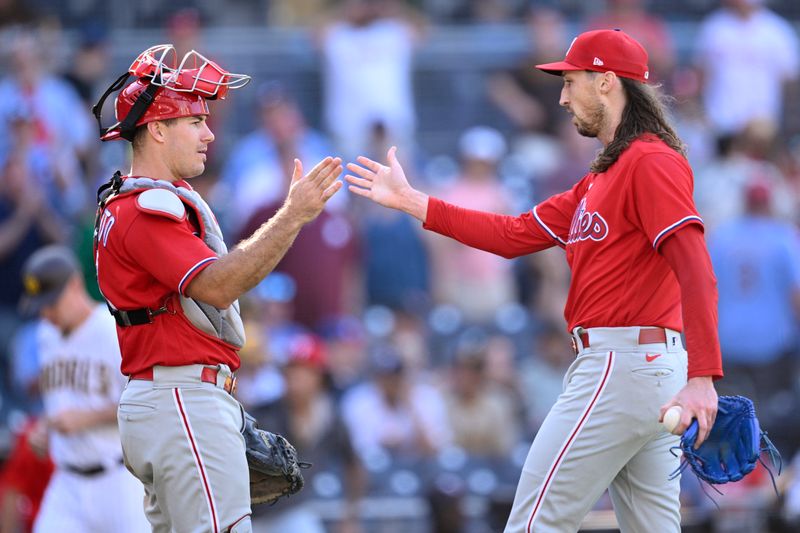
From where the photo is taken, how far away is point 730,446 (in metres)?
5.11

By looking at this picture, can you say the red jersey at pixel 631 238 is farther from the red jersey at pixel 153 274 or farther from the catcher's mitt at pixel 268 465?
the red jersey at pixel 153 274

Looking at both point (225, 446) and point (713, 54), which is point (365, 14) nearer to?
point (713, 54)

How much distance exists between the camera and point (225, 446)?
511cm

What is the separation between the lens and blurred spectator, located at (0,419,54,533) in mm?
8086

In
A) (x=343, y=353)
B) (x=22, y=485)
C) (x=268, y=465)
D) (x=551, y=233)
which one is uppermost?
(x=551, y=233)

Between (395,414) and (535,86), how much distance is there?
4.05 metres

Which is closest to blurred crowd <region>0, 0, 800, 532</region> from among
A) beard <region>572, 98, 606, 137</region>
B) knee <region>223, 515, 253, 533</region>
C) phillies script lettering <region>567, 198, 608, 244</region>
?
knee <region>223, 515, 253, 533</region>

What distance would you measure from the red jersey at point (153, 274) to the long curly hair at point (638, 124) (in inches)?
63.2

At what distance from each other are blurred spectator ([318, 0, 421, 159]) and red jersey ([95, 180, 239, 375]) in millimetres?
7478

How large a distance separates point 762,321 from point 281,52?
18.3 feet

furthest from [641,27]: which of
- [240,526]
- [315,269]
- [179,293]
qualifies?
[240,526]

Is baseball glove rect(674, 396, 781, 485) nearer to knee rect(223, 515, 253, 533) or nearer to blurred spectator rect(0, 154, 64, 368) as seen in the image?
knee rect(223, 515, 253, 533)

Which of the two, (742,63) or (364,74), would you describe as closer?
(364,74)

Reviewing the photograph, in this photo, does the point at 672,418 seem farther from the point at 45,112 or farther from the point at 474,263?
the point at 45,112
